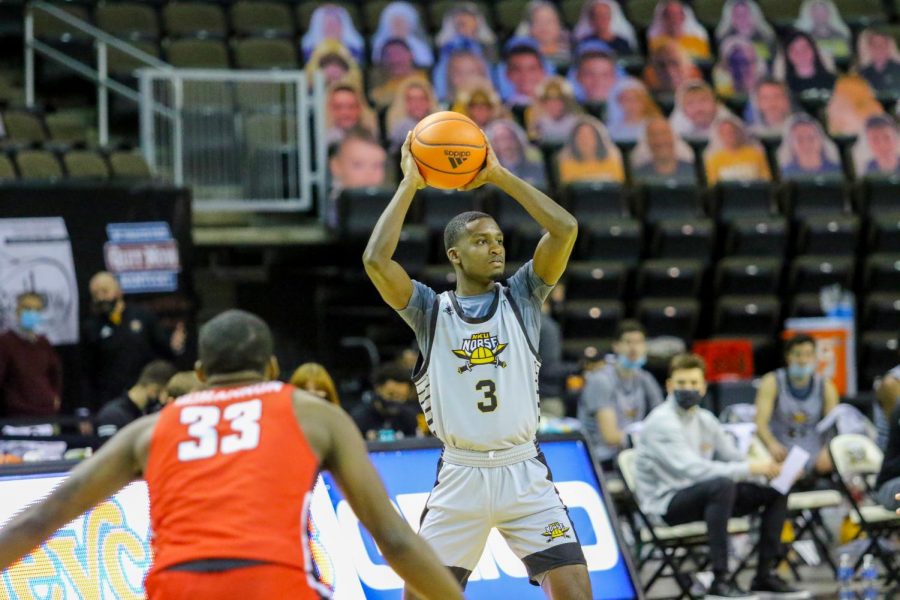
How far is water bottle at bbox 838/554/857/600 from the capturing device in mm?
8961

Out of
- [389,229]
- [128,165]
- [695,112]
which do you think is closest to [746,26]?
[695,112]

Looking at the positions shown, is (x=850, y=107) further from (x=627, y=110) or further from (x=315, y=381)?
(x=315, y=381)

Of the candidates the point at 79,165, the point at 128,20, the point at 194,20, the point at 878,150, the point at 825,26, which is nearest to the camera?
the point at 79,165

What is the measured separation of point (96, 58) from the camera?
1520 centimetres

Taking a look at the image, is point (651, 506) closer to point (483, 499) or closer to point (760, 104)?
point (483, 499)

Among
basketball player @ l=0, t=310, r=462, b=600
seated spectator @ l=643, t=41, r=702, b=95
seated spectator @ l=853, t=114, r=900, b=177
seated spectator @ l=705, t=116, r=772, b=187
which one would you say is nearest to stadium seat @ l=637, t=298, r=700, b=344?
seated spectator @ l=705, t=116, r=772, b=187

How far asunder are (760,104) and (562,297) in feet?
13.4

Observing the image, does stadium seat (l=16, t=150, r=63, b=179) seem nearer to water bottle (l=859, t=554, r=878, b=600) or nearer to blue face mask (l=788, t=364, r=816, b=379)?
blue face mask (l=788, t=364, r=816, b=379)

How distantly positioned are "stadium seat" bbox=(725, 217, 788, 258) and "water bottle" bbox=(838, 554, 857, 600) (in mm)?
5504

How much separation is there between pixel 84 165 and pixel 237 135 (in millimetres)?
1645

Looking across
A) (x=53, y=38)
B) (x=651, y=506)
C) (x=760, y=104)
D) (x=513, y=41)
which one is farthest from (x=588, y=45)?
(x=651, y=506)

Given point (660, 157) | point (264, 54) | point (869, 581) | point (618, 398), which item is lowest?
point (869, 581)

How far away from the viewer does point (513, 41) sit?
1642 centimetres

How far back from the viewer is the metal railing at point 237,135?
46.3 feet
